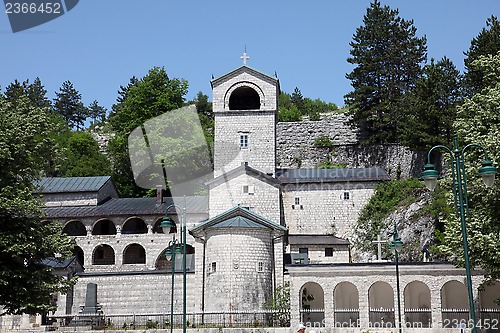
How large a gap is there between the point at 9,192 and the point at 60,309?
14.8 meters

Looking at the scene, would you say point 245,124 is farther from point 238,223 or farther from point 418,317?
point 418,317

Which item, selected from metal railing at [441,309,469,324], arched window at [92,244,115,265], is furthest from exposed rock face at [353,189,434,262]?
arched window at [92,244,115,265]

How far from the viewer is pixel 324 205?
141 ft

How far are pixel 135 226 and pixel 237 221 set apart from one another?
16.4m

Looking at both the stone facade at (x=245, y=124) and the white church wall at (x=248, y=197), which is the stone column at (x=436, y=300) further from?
the stone facade at (x=245, y=124)

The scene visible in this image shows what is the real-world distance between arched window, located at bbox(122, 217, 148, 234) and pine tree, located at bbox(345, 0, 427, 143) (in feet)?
64.6

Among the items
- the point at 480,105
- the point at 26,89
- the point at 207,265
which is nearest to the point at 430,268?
the point at 480,105

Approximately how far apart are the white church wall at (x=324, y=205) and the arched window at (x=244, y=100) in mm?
6000

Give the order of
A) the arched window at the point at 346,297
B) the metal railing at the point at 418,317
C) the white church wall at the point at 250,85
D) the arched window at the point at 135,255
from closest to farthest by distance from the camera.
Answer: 1. the metal railing at the point at 418,317
2. the arched window at the point at 346,297
3. the white church wall at the point at 250,85
4. the arched window at the point at 135,255

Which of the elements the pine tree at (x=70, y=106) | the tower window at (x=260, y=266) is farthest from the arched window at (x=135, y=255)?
the pine tree at (x=70, y=106)

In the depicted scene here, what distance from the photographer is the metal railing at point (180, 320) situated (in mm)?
29062

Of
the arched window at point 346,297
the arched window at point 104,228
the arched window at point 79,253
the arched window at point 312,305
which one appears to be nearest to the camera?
the arched window at point 312,305

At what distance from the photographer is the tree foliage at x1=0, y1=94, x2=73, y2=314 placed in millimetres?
21109

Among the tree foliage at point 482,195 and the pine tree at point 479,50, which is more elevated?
the pine tree at point 479,50
